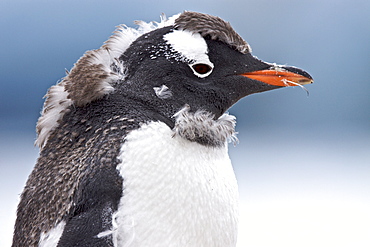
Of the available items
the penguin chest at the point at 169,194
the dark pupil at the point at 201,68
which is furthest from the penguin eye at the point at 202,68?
the penguin chest at the point at 169,194

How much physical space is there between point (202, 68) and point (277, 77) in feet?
0.48

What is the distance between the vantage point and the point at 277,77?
96 cm

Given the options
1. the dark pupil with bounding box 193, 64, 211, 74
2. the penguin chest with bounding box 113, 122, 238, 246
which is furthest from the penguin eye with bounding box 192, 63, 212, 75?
the penguin chest with bounding box 113, 122, 238, 246

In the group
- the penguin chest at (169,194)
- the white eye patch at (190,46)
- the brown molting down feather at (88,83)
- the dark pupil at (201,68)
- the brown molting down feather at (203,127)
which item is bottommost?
the penguin chest at (169,194)

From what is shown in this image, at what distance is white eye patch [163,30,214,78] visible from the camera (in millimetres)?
901

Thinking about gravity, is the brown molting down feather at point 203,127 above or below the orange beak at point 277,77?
below

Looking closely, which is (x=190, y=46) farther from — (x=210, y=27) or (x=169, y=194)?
(x=169, y=194)

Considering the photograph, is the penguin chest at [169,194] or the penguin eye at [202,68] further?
the penguin eye at [202,68]

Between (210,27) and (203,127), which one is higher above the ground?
(210,27)

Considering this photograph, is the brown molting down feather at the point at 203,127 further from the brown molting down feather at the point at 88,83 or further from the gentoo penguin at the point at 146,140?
the brown molting down feather at the point at 88,83

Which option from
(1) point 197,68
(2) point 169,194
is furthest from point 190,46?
(2) point 169,194

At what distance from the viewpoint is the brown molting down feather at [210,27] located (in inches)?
36.3

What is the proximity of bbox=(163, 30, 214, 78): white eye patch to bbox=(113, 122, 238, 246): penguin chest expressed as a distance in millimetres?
134

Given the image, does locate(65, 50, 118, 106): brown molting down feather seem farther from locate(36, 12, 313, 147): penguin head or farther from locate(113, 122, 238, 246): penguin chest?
locate(113, 122, 238, 246): penguin chest
